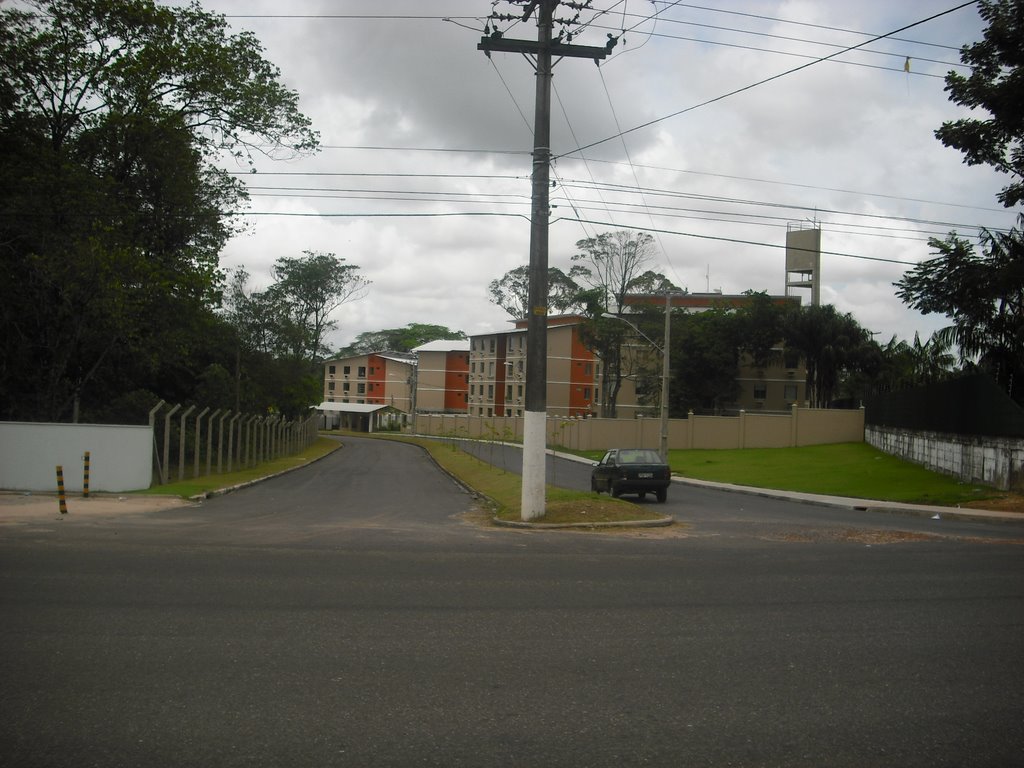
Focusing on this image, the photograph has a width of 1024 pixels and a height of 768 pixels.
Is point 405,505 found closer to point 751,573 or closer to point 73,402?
point 751,573

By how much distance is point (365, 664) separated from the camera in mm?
6574

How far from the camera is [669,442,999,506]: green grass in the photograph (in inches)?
1086

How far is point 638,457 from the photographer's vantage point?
27531 mm

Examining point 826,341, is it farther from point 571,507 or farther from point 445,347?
point 571,507

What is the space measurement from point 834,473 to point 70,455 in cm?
2885

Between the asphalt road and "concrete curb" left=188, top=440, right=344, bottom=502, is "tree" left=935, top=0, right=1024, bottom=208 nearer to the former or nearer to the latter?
the asphalt road

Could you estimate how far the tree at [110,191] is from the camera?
2784 centimetres

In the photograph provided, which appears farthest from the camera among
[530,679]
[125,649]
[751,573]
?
[751,573]

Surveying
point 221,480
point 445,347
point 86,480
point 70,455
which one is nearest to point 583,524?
point 86,480

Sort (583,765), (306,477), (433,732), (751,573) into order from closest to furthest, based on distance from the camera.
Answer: (583,765) < (433,732) < (751,573) < (306,477)

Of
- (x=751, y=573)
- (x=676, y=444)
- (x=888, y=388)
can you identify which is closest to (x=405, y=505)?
(x=751, y=573)

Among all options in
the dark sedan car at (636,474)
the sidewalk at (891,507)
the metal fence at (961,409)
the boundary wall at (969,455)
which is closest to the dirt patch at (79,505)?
the dark sedan car at (636,474)

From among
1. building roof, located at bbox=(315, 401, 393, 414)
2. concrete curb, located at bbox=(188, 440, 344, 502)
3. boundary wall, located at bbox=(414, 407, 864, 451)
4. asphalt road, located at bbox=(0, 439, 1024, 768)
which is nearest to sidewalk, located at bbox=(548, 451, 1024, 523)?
asphalt road, located at bbox=(0, 439, 1024, 768)

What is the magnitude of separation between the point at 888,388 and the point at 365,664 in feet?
212
